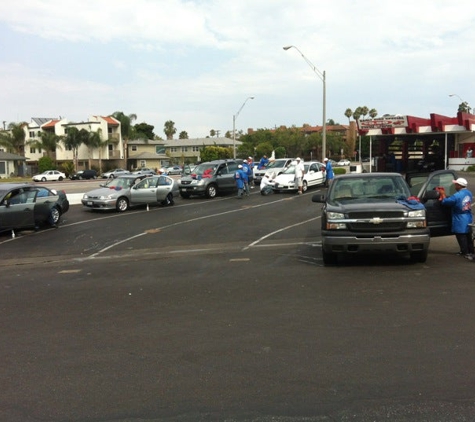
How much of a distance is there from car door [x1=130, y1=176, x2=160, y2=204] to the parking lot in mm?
9827

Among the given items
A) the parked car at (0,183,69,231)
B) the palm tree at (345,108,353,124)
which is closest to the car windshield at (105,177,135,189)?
the parked car at (0,183,69,231)

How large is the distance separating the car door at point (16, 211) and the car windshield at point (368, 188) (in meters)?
10.2

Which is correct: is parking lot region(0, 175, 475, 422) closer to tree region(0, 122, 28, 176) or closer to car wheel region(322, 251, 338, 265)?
car wheel region(322, 251, 338, 265)

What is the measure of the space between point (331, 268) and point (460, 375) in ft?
15.8

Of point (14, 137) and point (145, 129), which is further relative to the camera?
point (145, 129)

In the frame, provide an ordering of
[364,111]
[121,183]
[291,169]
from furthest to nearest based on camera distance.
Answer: [364,111]
[291,169]
[121,183]

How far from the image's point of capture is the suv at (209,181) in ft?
81.3

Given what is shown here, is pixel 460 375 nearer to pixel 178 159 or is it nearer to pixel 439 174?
pixel 439 174

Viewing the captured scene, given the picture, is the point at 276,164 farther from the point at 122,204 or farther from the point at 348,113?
the point at 348,113

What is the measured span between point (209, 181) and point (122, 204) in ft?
18.1

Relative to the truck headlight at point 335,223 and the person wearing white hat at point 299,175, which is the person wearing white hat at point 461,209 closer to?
the truck headlight at point 335,223

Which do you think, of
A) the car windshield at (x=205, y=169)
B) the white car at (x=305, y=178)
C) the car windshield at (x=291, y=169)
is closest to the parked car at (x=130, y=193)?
the car windshield at (x=205, y=169)

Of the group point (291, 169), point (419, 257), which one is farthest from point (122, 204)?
point (419, 257)

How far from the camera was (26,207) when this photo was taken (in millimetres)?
15664
